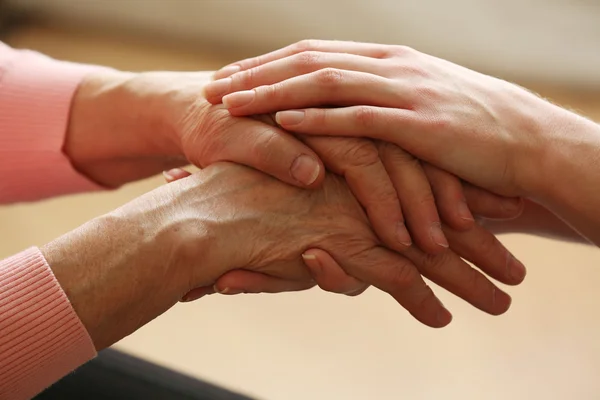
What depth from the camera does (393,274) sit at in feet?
3.65

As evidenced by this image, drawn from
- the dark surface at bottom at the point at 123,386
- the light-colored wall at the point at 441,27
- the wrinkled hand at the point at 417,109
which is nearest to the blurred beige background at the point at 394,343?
the dark surface at bottom at the point at 123,386

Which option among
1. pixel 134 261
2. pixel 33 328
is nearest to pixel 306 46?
pixel 134 261

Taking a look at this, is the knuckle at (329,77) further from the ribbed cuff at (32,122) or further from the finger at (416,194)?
the ribbed cuff at (32,122)

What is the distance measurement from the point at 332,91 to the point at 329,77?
0.07ft

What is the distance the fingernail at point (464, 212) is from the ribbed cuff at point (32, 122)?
68cm

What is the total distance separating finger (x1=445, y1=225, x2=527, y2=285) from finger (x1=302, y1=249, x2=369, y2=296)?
0.17 meters

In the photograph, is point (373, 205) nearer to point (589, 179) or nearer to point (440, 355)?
point (589, 179)

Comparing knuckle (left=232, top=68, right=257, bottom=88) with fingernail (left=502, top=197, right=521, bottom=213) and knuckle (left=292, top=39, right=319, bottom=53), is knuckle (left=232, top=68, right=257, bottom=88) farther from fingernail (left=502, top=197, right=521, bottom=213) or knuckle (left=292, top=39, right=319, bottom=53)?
fingernail (left=502, top=197, right=521, bottom=213)

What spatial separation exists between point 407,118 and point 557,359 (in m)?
0.88

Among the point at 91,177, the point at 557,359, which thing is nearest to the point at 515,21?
the point at 557,359

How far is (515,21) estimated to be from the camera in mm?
2010

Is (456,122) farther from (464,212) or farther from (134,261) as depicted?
(134,261)

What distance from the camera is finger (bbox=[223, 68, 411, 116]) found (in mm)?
1058

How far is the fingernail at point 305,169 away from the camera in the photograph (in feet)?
3.48
